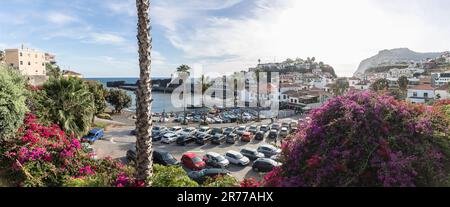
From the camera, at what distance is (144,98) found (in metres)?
6.09

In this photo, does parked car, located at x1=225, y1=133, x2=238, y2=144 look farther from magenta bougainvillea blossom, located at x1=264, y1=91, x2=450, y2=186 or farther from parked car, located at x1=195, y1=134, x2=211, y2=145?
magenta bougainvillea blossom, located at x1=264, y1=91, x2=450, y2=186

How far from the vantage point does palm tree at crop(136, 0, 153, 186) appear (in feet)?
19.5

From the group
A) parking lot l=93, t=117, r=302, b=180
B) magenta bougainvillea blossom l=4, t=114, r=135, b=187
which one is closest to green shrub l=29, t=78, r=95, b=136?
parking lot l=93, t=117, r=302, b=180

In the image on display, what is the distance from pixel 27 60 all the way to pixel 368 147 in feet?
Answer: 218

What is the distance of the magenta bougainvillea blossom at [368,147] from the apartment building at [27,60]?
59.9 metres

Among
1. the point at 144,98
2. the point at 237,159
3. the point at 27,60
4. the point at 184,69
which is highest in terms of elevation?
the point at 27,60

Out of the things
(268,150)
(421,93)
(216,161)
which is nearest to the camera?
(216,161)

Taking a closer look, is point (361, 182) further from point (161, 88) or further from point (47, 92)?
point (161, 88)

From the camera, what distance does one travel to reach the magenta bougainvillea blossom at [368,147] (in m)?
4.81

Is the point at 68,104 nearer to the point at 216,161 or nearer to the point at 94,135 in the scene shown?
the point at 94,135

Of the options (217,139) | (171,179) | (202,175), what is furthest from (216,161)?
(171,179)

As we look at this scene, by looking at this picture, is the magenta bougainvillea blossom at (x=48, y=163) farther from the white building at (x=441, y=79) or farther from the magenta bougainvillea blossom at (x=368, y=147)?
the white building at (x=441, y=79)

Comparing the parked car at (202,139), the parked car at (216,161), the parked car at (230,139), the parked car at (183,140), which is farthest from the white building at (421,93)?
the parked car at (216,161)
